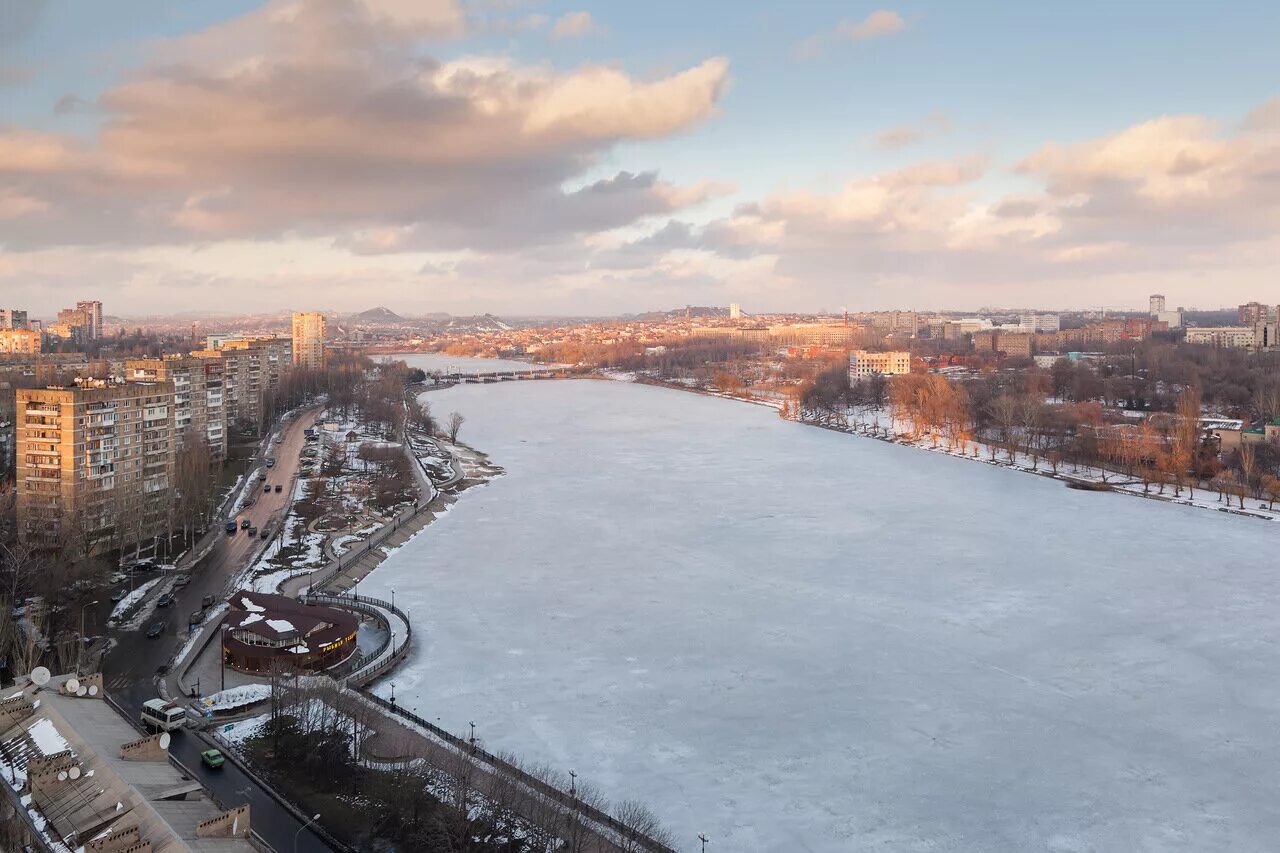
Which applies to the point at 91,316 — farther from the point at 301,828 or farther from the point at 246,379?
the point at 301,828

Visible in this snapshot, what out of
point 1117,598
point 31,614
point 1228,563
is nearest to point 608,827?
point 31,614

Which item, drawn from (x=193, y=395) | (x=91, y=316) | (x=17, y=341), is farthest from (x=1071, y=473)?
(x=91, y=316)

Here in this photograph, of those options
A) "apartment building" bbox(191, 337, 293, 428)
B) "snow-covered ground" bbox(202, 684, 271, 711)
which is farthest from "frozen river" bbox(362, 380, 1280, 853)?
"apartment building" bbox(191, 337, 293, 428)

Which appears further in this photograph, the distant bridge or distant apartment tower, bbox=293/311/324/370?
the distant bridge

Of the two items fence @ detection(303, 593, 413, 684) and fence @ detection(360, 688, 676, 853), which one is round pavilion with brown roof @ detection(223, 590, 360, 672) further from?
fence @ detection(360, 688, 676, 853)

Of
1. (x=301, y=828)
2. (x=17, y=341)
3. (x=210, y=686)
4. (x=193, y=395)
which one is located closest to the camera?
(x=301, y=828)

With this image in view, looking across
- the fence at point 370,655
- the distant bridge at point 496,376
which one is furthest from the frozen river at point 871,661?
the distant bridge at point 496,376

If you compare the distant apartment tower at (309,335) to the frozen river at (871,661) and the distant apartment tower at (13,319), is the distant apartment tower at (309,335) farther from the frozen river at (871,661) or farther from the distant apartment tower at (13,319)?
the frozen river at (871,661)
